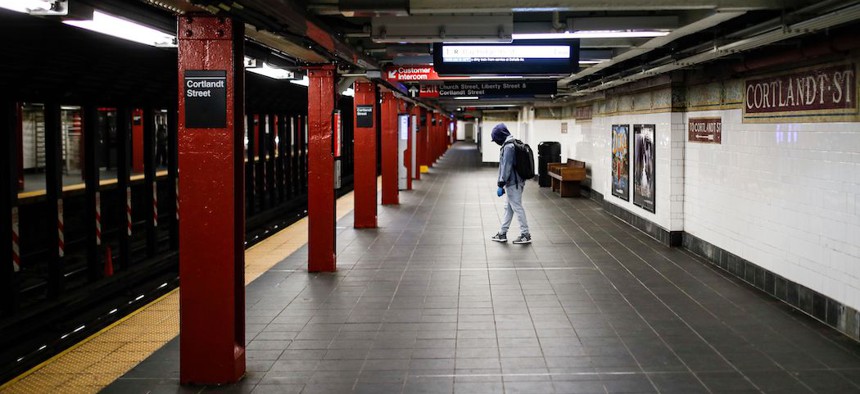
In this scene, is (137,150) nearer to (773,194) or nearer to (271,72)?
(271,72)

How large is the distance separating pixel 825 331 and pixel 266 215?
12.0 metres

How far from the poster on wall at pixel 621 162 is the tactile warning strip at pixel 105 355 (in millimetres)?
7619

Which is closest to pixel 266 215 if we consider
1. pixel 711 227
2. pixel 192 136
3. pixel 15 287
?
pixel 15 287

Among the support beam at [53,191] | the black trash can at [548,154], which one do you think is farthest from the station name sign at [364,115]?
the black trash can at [548,154]

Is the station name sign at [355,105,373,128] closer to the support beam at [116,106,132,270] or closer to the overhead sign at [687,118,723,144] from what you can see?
the support beam at [116,106,132,270]

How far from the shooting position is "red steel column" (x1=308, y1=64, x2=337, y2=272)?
7.93m

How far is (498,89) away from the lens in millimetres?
13133

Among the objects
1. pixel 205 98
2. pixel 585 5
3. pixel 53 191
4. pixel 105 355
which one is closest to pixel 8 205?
pixel 53 191

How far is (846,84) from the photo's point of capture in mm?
5664

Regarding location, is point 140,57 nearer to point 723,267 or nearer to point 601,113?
point 723,267

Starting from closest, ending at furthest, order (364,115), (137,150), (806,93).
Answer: (806,93) < (364,115) < (137,150)

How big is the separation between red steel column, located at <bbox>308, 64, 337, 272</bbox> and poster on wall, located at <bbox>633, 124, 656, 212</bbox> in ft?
16.1

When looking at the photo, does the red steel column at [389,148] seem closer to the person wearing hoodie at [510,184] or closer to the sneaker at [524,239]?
the person wearing hoodie at [510,184]

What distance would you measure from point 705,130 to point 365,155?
544 centimetres
